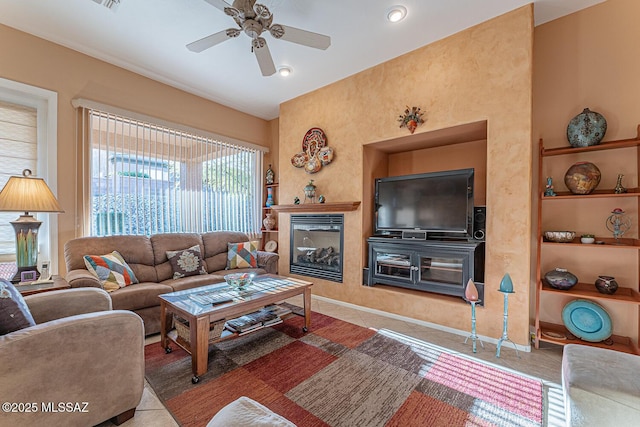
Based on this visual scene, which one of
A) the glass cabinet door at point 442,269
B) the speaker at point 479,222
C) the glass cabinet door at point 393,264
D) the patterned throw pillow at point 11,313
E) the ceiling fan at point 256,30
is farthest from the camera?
the glass cabinet door at point 393,264

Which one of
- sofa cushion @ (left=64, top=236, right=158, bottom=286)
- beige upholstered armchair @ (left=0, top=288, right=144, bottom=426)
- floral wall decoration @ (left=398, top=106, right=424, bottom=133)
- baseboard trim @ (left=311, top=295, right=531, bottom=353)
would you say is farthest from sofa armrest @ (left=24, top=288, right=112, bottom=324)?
floral wall decoration @ (left=398, top=106, right=424, bottom=133)

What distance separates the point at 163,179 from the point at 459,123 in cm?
378

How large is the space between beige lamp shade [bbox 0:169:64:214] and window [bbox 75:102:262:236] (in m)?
0.96

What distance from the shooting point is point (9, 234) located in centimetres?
277

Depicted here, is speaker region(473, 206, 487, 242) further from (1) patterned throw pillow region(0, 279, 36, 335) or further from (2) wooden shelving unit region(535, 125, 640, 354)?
(1) patterned throw pillow region(0, 279, 36, 335)

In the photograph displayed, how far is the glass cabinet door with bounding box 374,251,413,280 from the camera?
315 cm

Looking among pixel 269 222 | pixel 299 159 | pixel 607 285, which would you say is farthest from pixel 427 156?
pixel 269 222

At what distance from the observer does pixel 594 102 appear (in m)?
2.42

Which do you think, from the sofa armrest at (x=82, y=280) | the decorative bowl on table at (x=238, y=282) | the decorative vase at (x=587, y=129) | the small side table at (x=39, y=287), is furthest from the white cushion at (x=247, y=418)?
the decorative vase at (x=587, y=129)

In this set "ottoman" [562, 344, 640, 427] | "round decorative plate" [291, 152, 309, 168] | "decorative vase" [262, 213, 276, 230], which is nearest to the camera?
"ottoman" [562, 344, 640, 427]

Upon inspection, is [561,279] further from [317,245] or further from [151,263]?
[151,263]

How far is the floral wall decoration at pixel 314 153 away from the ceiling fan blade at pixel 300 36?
1.58 meters

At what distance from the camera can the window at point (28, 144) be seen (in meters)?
2.76

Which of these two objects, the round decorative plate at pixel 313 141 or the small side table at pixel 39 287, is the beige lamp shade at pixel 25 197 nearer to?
the small side table at pixel 39 287
